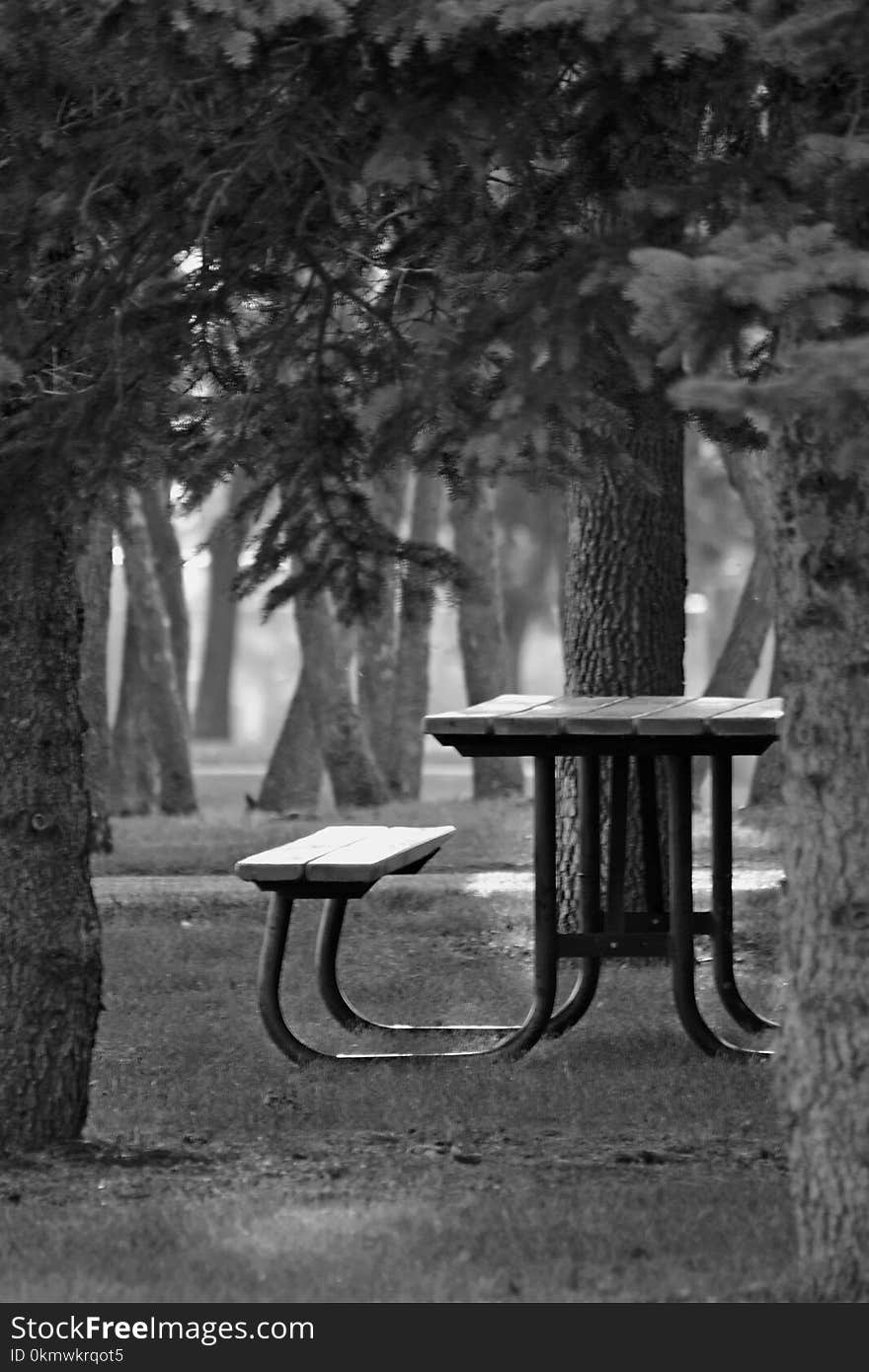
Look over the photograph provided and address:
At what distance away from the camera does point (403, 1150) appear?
5984mm

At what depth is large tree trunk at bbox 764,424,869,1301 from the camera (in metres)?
4.22

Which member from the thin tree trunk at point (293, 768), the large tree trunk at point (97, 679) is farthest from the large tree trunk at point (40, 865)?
the thin tree trunk at point (293, 768)

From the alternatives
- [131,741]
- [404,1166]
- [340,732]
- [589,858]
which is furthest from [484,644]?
[404,1166]

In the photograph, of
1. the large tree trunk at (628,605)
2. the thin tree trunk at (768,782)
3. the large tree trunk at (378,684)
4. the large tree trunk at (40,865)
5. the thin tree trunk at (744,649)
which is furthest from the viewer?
the large tree trunk at (378,684)

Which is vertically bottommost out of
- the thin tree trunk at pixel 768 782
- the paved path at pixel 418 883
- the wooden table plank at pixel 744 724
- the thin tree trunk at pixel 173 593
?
the paved path at pixel 418 883

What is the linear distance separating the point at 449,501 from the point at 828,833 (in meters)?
2.49

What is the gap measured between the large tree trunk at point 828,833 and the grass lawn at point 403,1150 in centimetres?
25

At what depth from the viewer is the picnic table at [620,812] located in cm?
678

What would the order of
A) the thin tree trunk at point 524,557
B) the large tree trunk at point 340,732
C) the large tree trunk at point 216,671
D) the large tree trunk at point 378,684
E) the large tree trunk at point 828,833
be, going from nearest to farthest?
the large tree trunk at point 828,833, the large tree trunk at point 340,732, the large tree trunk at point 378,684, the thin tree trunk at point 524,557, the large tree trunk at point 216,671

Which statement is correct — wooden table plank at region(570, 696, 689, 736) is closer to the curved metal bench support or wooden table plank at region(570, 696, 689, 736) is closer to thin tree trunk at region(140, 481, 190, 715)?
the curved metal bench support

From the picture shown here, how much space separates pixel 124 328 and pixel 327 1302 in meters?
2.64

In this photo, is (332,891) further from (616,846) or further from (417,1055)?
(616,846)

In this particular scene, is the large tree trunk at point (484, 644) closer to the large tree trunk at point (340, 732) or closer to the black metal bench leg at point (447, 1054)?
the large tree trunk at point (340, 732)

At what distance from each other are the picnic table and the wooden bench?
410 mm
